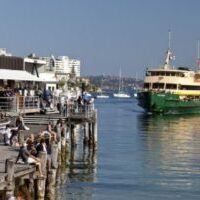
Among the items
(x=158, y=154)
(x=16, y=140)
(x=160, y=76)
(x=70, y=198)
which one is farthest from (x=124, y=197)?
(x=160, y=76)

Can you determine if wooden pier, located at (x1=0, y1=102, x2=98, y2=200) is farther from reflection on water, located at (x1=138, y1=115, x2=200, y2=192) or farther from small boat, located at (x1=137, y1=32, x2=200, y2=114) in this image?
small boat, located at (x1=137, y1=32, x2=200, y2=114)

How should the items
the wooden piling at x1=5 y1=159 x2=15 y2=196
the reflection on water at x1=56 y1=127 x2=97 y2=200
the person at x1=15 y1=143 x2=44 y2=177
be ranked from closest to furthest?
the wooden piling at x1=5 y1=159 x2=15 y2=196 < the person at x1=15 y1=143 x2=44 y2=177 < the reflection on water at x1=56 y1=127 x2=97 y2=200

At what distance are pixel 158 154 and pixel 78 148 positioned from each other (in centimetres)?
609

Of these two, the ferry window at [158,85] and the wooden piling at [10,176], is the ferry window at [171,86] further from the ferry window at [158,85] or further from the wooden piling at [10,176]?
the wooden piling at [10,176]

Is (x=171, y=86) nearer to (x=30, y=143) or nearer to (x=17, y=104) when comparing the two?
(x=17, y=104)

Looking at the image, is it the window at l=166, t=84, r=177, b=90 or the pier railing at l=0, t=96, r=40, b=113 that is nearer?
the pier railing at l=0, t=96, r=40, b=113

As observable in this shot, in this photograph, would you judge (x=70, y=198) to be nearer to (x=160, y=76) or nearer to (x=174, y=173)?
(x=174, y=173)

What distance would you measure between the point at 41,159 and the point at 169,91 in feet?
269

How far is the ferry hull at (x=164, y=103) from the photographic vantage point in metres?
106

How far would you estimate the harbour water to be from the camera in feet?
109

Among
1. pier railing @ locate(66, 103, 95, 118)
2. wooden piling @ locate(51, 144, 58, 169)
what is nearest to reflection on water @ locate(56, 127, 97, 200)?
wooden piling @ locate(51, 144, 58, 169)

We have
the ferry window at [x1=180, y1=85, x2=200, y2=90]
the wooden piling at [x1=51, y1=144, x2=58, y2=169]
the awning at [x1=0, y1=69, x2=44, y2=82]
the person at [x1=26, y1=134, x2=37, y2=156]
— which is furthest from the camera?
the ferry window at [x1=180, y1=85, x2=200, y2=90]

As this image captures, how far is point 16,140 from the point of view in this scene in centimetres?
3309

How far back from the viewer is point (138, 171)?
4150cm
